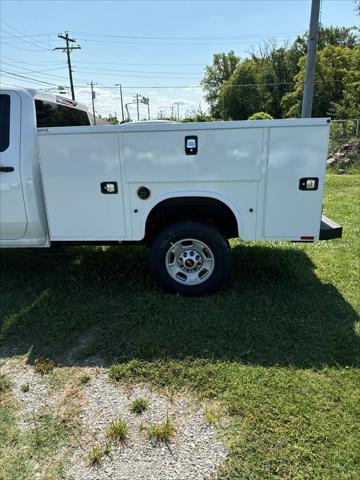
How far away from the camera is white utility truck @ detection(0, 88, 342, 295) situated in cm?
361

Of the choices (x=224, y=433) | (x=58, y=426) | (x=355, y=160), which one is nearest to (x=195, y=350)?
(x=224, y=433)

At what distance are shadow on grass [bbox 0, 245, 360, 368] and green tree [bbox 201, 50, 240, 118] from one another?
73.4 meters

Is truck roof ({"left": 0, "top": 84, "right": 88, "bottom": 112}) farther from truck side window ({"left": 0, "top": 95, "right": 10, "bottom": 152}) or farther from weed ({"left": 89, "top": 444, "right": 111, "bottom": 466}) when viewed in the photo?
weed ({"left": 89, "top": 444, "right": 111, "bottom": 466})

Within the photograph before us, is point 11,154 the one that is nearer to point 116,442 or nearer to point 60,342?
point 60,342

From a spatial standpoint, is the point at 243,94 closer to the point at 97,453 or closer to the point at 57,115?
the point at 57,115

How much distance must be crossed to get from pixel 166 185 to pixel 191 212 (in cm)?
48

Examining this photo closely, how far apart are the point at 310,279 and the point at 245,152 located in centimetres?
185

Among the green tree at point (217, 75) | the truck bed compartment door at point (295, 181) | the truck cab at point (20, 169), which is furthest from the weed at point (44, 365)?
the green tree at point (217, 75)

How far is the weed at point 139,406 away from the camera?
8.60ft

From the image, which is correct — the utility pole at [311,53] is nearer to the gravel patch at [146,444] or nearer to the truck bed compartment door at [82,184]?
the truck bed compartment door at [82,184]

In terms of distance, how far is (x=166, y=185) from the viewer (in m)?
3.79

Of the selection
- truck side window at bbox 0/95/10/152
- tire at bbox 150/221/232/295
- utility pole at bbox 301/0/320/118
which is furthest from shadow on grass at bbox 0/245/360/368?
utility pole at bbox 301/0/320/118

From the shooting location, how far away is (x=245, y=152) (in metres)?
3.62

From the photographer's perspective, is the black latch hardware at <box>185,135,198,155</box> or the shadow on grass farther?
the black latch hardware at <box>185,135,198,155</box>
